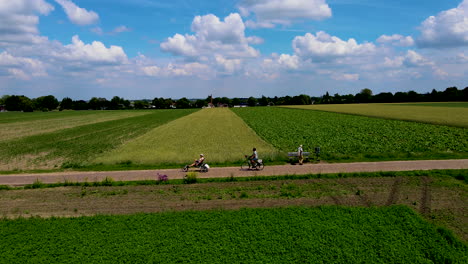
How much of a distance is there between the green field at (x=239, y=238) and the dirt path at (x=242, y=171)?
6.38m

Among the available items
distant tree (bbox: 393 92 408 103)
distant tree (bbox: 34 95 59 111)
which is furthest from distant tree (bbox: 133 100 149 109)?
distant tree (bbox: 393 92 408 103)

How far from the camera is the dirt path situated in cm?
1816

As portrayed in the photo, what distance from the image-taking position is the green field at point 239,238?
9422 millimetres

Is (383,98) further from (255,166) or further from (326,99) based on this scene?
(255,166)

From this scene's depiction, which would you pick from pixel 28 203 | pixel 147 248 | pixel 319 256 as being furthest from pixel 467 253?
pixel 28 203

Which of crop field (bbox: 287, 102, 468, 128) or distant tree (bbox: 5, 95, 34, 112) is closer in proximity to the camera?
crop field (bbox: 287, 102, 468, 128)

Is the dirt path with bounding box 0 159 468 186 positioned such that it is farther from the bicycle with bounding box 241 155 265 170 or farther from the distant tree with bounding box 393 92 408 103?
the distant tree with bounding box 393 92 408 103

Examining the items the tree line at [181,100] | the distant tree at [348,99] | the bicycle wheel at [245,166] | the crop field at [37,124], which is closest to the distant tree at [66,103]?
the tree line at [181,100]

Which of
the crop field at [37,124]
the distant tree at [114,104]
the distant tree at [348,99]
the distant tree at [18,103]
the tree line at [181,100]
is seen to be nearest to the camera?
the crop field at [37,124]

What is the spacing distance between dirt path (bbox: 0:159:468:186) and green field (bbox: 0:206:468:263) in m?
6.38

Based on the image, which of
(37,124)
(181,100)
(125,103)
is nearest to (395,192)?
(37,124)

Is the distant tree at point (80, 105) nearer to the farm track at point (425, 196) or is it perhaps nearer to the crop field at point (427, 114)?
the crop field at point (427, 114)

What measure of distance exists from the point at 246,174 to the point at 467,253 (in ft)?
37.5

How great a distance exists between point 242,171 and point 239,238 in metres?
9.04
